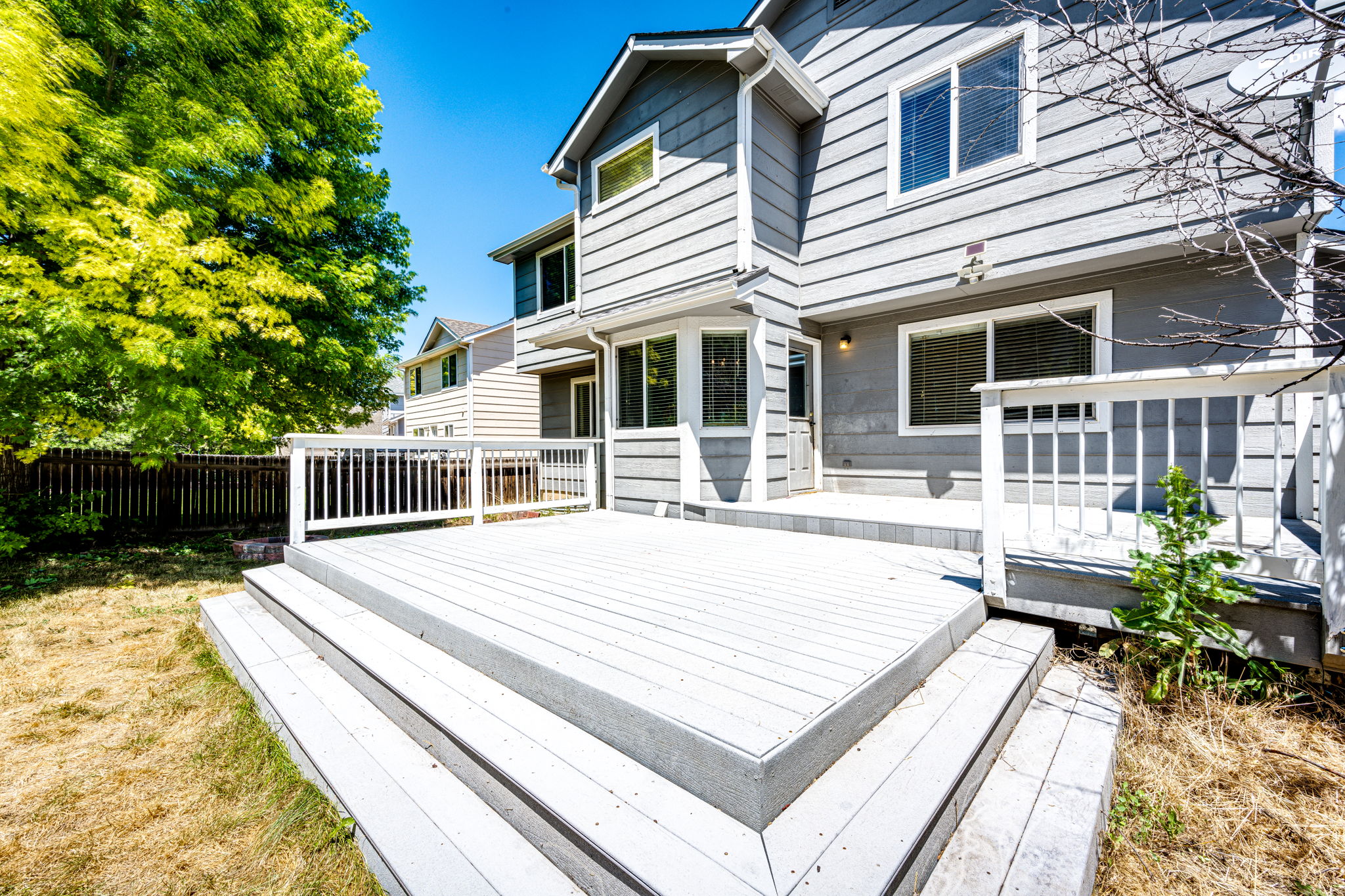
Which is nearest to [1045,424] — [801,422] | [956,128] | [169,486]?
[801,422]

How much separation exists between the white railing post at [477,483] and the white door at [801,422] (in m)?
3.50

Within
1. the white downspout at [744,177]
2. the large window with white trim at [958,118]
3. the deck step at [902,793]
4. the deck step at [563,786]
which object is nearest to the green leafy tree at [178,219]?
the deck step at [563,786]

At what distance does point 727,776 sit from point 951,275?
17.3 feet

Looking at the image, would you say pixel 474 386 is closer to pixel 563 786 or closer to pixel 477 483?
pixel 477 483

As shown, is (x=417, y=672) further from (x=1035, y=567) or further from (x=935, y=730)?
(x=1035, y=567)

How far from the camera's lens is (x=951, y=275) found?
16.8 feet

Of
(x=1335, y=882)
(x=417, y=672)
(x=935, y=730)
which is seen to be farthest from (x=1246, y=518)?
(x=417, y=672)

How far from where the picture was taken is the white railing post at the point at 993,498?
2674mm

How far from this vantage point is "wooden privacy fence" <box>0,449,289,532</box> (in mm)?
6316

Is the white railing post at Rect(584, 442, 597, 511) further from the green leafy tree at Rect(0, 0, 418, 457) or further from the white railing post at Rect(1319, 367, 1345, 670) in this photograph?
the white railing post at Rect(1319, 367, 1345, 670)

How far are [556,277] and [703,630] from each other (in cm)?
798

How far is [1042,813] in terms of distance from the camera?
155 centimetres

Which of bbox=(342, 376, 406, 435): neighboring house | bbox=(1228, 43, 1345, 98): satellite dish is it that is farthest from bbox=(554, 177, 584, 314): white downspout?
bbox=(342, 376, 406, 435): neighboring house

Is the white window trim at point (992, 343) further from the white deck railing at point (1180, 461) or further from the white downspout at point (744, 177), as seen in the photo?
the white downspout at point (744, 177)
